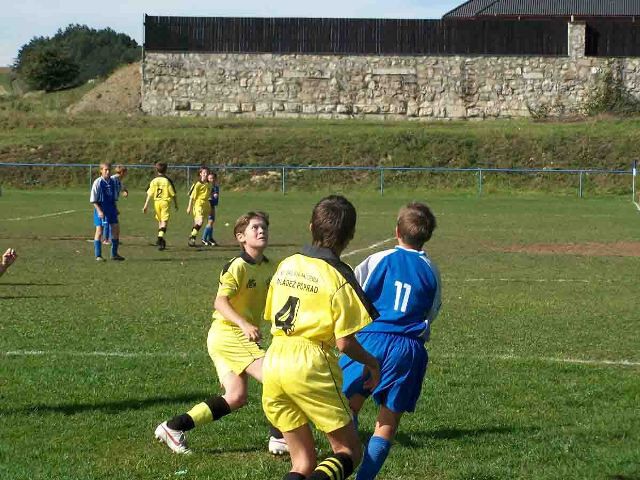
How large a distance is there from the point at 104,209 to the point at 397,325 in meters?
15.3

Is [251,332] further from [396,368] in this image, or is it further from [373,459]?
[373,459]

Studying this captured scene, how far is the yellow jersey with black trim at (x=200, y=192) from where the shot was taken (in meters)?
24.9

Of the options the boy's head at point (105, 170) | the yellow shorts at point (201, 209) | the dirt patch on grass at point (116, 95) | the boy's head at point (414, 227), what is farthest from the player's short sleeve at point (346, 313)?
the dirt patch on grass at point (116, 95)

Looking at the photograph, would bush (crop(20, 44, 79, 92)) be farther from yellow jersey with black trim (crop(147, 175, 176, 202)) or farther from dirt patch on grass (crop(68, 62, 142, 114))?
yellow jersey with black trim (crop(147, 175, 176, 202))

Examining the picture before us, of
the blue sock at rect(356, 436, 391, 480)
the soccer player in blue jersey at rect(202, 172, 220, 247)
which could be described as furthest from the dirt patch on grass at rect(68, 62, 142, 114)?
the blue sock at rect(356, 436, 391, 480)

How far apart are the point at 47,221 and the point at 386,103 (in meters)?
31.5

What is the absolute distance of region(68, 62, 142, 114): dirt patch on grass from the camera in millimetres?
63156

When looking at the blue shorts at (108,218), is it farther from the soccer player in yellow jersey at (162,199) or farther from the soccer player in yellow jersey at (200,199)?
the soccer player in yellow jersey at (200,199)

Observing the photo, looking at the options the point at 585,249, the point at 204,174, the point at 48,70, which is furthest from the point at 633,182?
the point at 48,70

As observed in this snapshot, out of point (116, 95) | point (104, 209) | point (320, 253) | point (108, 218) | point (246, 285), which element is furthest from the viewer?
point (116, 95)

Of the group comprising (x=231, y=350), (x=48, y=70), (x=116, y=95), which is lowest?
(x=231, y=350)

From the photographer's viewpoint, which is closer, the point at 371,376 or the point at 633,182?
the point at 371,376

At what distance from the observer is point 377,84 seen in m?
60.1

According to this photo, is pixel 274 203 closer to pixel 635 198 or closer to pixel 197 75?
pixel 635 198
